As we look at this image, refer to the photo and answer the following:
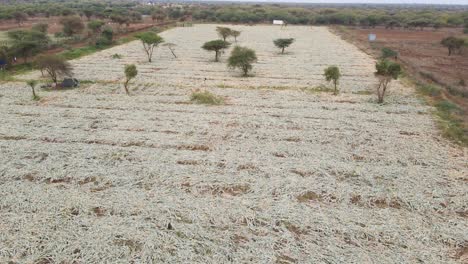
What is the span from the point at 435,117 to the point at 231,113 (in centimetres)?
1048

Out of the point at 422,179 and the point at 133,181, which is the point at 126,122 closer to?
the point at 133,181

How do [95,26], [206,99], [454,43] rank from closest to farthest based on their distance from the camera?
[206,99]
[454,43]
[95,26]

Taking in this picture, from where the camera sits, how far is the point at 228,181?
424 inches

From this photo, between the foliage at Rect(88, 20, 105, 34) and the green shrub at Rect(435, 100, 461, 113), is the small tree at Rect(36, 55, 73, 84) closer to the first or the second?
the green shrub at Rect(435, 100, 461, 113)

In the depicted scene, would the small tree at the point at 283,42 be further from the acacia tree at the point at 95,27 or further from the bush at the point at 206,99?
the acacia tree at the point at 95,27

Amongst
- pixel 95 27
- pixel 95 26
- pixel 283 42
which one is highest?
pixel 95 26

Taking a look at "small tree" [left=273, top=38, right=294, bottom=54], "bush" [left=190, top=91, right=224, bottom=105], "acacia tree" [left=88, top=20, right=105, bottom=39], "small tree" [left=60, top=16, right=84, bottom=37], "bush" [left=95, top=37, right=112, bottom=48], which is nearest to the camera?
"bush" [left=190, top=91, right=224, bottom=105]

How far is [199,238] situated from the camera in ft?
27.2

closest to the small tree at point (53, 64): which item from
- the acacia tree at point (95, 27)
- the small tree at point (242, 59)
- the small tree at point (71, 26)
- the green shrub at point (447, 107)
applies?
the small tree at point (242, 59)

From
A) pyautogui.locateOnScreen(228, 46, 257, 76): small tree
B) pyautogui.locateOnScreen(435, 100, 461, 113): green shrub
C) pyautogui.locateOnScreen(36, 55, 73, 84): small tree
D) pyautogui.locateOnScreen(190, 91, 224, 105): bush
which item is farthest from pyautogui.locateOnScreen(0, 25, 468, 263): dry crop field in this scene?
pyautogui.locateOnScreen(228, 46, 257, 76): small tree

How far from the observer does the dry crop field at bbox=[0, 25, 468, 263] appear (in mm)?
8055

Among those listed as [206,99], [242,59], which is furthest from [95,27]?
[206,99]

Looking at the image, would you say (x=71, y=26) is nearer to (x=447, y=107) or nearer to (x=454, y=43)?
(x=447, y=107)

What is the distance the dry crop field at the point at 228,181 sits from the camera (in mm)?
8055
